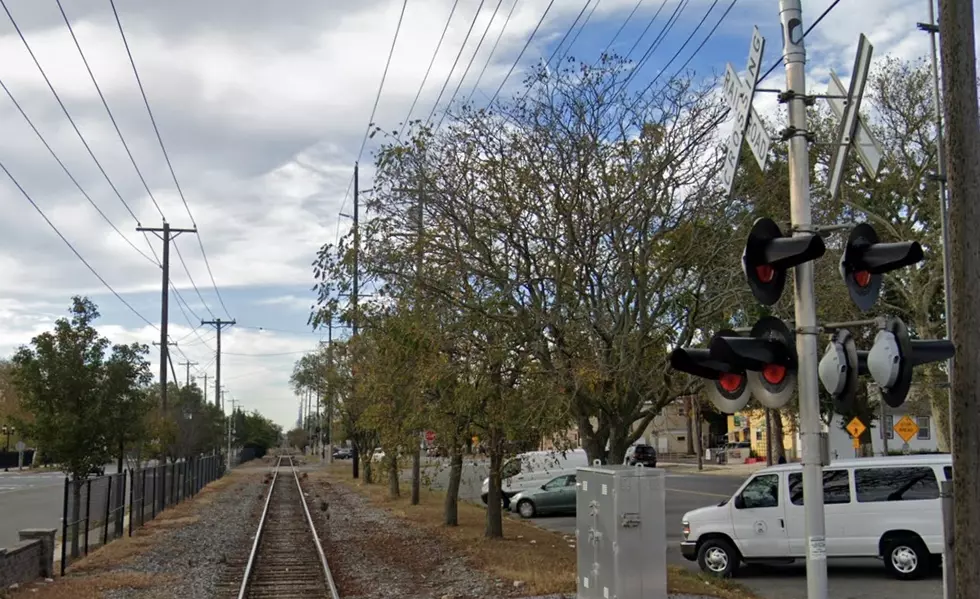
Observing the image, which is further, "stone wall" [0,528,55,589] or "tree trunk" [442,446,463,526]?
"tree trunk" [442,446,463,526]

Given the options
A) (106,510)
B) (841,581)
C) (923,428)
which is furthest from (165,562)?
(923,428)

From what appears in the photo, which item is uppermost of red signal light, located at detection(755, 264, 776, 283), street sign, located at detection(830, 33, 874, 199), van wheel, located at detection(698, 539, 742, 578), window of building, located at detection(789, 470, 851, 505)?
street sign, located at detection(830, 33, 874, 199)

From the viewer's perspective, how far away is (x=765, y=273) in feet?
21.4

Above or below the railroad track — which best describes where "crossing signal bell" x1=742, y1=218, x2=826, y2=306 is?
above

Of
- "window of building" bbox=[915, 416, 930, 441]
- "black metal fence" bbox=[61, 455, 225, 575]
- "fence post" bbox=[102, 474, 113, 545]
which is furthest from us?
"window of building" bbox=[915, 416, 930, 441]

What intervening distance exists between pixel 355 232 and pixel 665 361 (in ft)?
18.9

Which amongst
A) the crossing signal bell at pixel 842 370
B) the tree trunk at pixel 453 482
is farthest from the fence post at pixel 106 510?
the crossing signal bell at pixel 842 370

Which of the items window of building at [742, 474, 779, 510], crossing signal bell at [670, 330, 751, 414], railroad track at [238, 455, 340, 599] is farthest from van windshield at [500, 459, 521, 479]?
crossing signal bell at [670, 330, 751, 414]

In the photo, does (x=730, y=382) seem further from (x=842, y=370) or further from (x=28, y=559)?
(x=28, y=559)

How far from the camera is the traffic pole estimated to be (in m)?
6.36

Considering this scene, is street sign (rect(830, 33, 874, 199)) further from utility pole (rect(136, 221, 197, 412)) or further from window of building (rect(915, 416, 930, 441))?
window of building (rect(915, 416, 930, 441))

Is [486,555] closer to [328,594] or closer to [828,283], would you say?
[328,594]

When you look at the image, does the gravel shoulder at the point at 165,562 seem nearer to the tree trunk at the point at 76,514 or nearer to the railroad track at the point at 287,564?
the tree trunk at the point at 76,514

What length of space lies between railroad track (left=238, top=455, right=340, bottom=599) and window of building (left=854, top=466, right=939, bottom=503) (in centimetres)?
848
